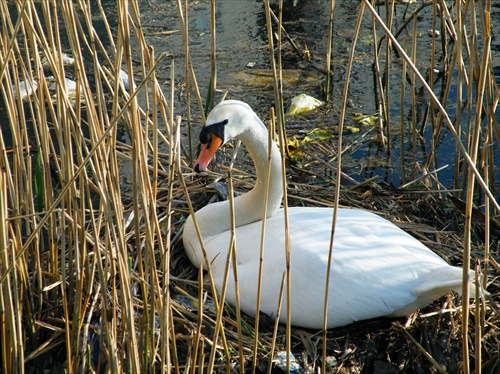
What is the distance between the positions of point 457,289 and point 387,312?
1.22ft

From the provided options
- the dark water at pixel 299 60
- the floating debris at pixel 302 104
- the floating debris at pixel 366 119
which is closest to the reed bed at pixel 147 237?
the dark water at pixel 299 60

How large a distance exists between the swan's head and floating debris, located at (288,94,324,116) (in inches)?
99.4

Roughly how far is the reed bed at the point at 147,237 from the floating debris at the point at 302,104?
3.73 ft

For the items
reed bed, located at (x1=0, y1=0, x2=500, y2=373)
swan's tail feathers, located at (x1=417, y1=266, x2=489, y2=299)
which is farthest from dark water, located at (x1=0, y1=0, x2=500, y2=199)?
swan's tail feathers, located at (x1=417, y1=266, x2=489, y2=299)

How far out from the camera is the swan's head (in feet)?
11.0

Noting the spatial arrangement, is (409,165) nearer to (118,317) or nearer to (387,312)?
(387,312)

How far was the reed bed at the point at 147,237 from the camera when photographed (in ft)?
7.97

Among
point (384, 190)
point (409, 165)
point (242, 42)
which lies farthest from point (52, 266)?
point (242, 42)

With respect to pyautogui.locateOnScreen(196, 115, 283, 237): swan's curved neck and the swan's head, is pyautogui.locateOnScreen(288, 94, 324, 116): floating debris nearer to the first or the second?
pyautogui.locateOnScreen(196, 115, 283, 237): swan's curved neck

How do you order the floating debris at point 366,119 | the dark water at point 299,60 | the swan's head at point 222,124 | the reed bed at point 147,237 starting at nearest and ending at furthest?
the reed bed at point 147,237 → the swan's head at point 222,124 → the dark water at point 299,60 → the floating debris at point 366,119

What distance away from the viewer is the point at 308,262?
3236mm

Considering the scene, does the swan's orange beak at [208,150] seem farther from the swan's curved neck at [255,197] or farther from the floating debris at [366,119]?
the floating debris at [366,119]

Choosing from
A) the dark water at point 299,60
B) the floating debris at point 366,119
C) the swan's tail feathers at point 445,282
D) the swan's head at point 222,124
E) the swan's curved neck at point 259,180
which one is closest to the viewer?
the swan's tail feathers at point 445,282

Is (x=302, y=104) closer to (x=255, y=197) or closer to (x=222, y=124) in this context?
(x=255, y=197)
